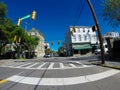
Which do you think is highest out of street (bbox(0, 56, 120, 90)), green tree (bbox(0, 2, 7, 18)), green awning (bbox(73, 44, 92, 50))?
green tree (bbox(0, 2, 7, 18))

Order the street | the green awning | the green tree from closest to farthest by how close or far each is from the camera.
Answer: the street < the green tree < the green awning

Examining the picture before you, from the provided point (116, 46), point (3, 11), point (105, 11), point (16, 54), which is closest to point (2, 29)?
point (3, 11)

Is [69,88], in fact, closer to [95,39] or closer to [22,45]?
[22,45]

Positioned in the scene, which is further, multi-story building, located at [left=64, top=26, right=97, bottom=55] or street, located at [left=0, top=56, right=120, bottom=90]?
multi-story building, located at [left=64, top=26, right=97, bottom=55]

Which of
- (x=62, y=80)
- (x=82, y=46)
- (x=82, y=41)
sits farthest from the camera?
(x=82, y=41)

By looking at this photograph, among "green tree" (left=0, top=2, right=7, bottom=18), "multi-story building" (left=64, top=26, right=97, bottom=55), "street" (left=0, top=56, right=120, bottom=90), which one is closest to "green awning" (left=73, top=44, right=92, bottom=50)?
"multi-story building" (left=64, top=26, right=97, bottom=55)

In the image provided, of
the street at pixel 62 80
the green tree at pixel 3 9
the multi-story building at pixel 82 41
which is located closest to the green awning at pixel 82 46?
the multi-story building at pixel 82 41

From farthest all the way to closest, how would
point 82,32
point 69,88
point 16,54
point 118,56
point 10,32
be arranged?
1. point 82,32
2. point 16,54
3. point 10,32
4. point 118,56
5. point 69,88

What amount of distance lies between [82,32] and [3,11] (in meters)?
28.9

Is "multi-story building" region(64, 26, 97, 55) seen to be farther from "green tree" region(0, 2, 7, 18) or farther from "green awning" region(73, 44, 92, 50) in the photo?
"green tree" region(0, 2, 7, 18)

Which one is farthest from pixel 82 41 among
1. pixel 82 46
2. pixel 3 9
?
pixel 3 9

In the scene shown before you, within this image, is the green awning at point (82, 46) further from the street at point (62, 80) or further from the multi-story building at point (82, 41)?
the street at point (62, 80)

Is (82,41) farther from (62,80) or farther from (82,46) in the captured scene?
(62,80)

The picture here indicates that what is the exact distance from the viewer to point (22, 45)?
56.8m
